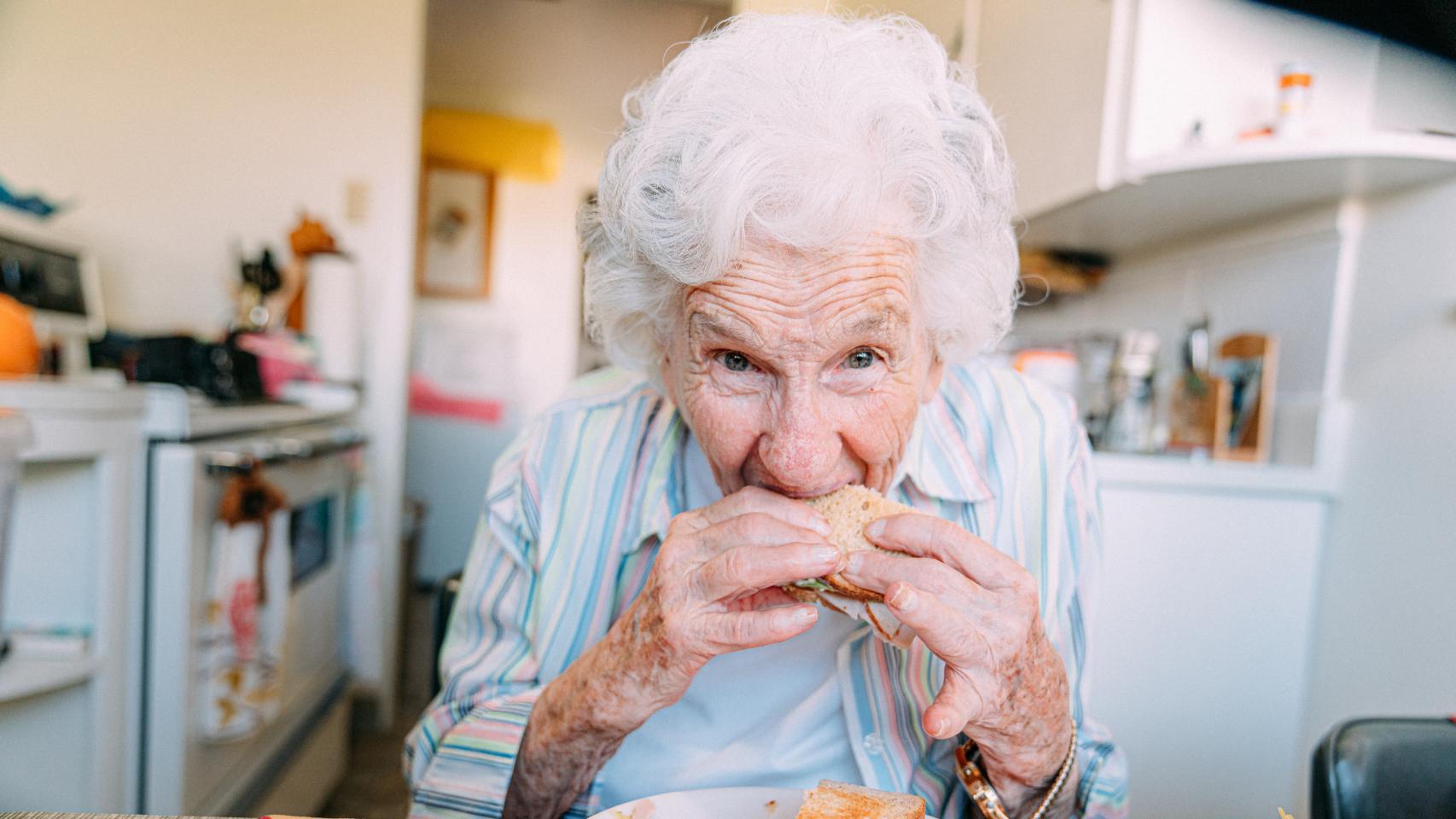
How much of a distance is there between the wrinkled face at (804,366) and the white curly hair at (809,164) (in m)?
0.03

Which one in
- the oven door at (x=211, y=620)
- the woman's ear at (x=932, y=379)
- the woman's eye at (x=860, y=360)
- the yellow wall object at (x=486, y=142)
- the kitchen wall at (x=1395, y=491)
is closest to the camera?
the woman's eye at (x=860, y=360)

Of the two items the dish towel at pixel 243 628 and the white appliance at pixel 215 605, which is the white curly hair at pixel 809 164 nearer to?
the white appliance at pixel 215 605

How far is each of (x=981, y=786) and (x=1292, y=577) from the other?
1.18 meters

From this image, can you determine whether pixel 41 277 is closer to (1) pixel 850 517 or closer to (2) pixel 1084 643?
(1) pixel 850 517

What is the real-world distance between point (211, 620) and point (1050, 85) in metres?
2.37

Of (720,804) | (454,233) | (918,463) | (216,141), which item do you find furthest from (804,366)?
(454,233)

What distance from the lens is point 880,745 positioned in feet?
3.07

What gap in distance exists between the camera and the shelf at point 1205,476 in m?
1.57

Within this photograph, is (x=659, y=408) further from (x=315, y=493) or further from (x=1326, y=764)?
(x=315, y=493)

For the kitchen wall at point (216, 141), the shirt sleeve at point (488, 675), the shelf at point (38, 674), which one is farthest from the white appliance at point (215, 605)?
the shirt sleeve at point (488, 675)

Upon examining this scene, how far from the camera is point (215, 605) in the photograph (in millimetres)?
1708

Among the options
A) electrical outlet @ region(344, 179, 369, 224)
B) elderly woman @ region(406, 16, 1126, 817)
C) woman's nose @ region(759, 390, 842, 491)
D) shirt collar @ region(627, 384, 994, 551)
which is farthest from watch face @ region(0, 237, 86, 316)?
woman's nose @ region(759, 390, 842, 491)

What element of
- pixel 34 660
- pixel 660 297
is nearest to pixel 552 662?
pixel 660 297

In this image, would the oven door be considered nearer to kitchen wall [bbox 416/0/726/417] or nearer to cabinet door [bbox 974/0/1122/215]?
cabinet door [bbox 974/0/1122/215]
